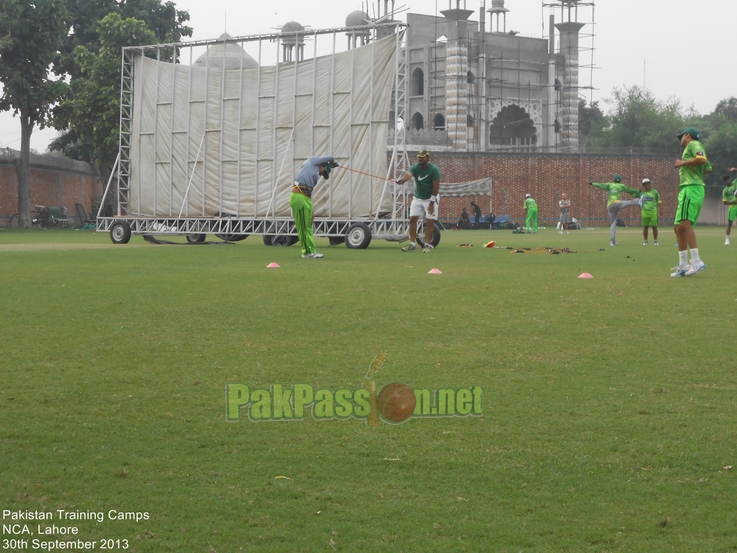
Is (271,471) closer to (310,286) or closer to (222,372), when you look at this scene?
(222,372)

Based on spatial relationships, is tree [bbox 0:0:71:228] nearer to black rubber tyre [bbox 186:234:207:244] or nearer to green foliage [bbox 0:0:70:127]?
green foliage [bbox 0:0:70:127]

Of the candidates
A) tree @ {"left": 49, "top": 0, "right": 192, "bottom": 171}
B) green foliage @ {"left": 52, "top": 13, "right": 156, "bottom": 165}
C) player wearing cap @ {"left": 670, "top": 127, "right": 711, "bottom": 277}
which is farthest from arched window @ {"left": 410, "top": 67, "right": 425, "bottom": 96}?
player wearing cap @ {"left": 670, "top": 127, "right": 711, "bottom": 277}

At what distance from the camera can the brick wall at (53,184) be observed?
146 feet

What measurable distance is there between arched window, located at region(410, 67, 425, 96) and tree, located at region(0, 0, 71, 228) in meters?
41.8

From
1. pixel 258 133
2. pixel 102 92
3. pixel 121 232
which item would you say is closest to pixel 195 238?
pixel 121 232

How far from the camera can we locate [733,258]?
17.3 meters

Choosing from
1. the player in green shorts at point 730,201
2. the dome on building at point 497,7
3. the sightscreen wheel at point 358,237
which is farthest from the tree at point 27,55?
the dome on building at point 497,7

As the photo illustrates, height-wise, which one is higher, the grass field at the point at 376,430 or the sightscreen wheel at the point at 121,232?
the sightscreen wheel at the point at 121,232

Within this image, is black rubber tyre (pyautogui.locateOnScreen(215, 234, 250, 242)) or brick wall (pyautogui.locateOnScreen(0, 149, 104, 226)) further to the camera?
brick wall (pyautogui.locateOnScreen(0, 149, 104, 226))

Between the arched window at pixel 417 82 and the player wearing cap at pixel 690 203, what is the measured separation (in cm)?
6760

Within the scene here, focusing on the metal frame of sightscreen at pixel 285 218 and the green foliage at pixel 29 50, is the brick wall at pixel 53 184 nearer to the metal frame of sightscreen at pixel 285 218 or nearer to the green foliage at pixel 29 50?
the green foliage at pixel 29 50

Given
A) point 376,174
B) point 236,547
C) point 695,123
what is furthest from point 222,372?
point 695,123

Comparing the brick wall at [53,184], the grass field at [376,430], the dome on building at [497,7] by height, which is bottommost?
the grass field at [376,430]

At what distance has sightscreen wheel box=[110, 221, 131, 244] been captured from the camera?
84.2ft
